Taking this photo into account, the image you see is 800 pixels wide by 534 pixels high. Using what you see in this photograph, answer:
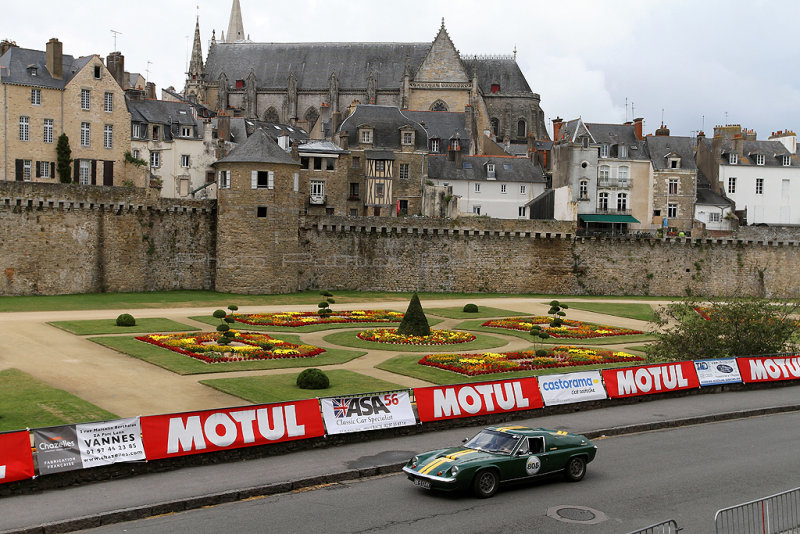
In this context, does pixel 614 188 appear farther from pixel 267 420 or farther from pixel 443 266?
pixel 267 420

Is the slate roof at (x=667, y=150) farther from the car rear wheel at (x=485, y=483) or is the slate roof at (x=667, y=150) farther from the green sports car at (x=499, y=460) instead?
the car rear wheel at (x=485, y=483)

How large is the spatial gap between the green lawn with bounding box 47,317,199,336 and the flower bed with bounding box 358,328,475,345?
26.7 feet

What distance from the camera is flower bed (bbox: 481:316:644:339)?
43.2 metres

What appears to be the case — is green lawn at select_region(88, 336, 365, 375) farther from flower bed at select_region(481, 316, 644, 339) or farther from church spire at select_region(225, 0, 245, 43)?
church spire at select_region(225, 0, 245, 43)

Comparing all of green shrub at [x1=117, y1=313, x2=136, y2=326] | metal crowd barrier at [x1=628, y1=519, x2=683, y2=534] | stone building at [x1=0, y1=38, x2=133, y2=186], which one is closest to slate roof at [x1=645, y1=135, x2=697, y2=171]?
stone building at [x1=0, y1=38, x2=133, y2=186]

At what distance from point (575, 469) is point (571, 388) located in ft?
24.5

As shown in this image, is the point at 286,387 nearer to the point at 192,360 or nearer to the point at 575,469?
the point at 192,360

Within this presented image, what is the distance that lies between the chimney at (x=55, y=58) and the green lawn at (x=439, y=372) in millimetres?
39036

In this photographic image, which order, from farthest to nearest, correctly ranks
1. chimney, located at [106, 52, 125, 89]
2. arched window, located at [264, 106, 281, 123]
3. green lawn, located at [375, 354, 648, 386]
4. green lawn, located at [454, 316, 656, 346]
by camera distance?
arched window, located at [264, 106, 281, 123] → chimney, located at [106, 52, 125, 89] → green lawn, located at [454, 316, 656, 346] → green lawn, located at [375, 354, 648, 386]

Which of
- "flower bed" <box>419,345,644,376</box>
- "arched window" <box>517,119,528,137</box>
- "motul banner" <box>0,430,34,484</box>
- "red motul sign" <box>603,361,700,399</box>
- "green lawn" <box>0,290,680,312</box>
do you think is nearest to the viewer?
"motul banner" <box>0,430,34,484</box>

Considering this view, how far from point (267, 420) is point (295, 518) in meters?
4.62

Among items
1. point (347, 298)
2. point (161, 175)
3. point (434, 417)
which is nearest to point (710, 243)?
point (347, 298)

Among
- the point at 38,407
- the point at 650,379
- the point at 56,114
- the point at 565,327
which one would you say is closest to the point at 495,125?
the point at 56,114

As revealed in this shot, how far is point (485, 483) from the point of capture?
63.3 feet
